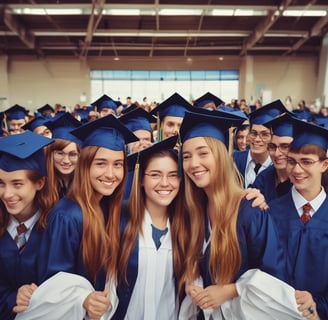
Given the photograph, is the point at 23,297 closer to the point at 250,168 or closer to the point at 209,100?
the point at 250,168

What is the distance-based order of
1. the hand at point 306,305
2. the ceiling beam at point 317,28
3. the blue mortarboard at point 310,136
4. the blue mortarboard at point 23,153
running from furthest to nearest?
the ceiling beam at point 317,28
the blue mortarboard at point 310,136
the blue mortarboard at point 23,153
the hand at point 306,305

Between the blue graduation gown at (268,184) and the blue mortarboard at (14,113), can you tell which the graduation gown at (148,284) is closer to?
the blue graduation gown at (268,184)

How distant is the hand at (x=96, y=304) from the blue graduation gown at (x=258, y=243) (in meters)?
0.75

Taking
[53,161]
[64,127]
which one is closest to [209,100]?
[64,127]

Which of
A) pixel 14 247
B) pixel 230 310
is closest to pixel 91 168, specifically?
pixel 14 247

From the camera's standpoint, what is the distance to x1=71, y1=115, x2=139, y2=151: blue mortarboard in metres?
2.02

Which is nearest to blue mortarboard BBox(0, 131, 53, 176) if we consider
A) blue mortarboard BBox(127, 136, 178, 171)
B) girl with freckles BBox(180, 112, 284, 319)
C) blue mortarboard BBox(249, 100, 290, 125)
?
blue mortarboard BBox(127, 136, 178, 171)

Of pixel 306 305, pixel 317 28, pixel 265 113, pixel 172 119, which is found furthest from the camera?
pixel 317 28

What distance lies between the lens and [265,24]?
12414 millimetres

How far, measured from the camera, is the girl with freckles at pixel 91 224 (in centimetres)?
173

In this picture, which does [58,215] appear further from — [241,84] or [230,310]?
[241,84]

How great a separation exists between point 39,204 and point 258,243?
1.32 meters

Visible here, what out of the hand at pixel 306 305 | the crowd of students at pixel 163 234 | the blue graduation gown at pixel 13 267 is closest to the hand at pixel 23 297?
the crowd of students at pixel 163 234

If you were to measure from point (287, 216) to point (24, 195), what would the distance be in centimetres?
156
